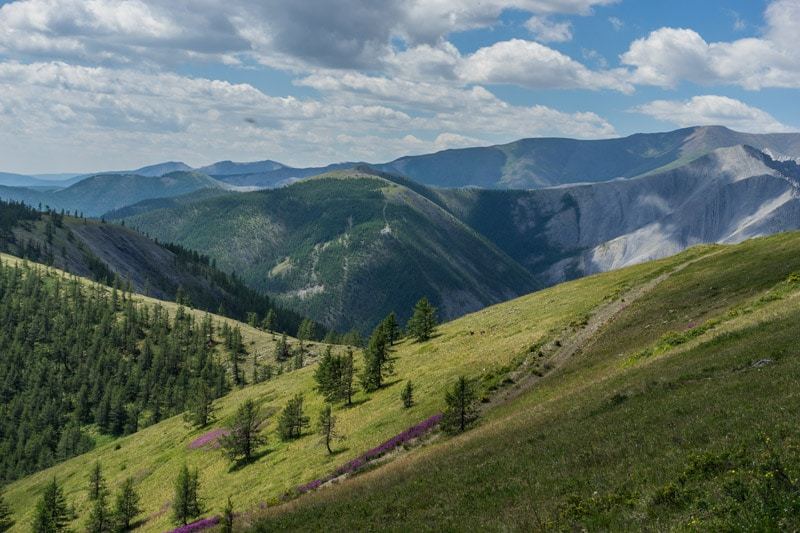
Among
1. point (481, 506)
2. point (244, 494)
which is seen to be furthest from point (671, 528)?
point (244, 494)

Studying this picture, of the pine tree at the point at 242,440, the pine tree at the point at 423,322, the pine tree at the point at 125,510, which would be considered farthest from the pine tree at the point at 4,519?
the pine tree at the point at 423,322

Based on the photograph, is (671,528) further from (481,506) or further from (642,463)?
(481,506)

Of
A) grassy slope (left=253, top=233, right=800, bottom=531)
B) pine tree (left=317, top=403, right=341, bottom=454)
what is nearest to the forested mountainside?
pine tree (left=317, top=403, right=341, bottom=454)

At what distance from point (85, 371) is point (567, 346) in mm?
158601

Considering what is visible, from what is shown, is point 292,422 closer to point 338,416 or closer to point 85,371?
point 338,416

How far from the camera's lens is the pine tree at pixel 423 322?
3526 inches

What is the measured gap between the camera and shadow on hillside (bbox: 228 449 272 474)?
60.4 meters

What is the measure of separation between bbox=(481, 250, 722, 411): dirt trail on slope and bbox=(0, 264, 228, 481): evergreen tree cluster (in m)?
91.4

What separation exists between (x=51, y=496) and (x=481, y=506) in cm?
5963

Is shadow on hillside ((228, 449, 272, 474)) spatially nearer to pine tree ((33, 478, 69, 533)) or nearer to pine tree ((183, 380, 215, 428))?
pine tree ((33, 478, 69, 533))

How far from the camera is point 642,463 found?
1952 cm

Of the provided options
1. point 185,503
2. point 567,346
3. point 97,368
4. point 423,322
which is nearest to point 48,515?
point 185,503

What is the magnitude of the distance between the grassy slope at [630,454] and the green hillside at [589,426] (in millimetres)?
101

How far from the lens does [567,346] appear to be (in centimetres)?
5516
